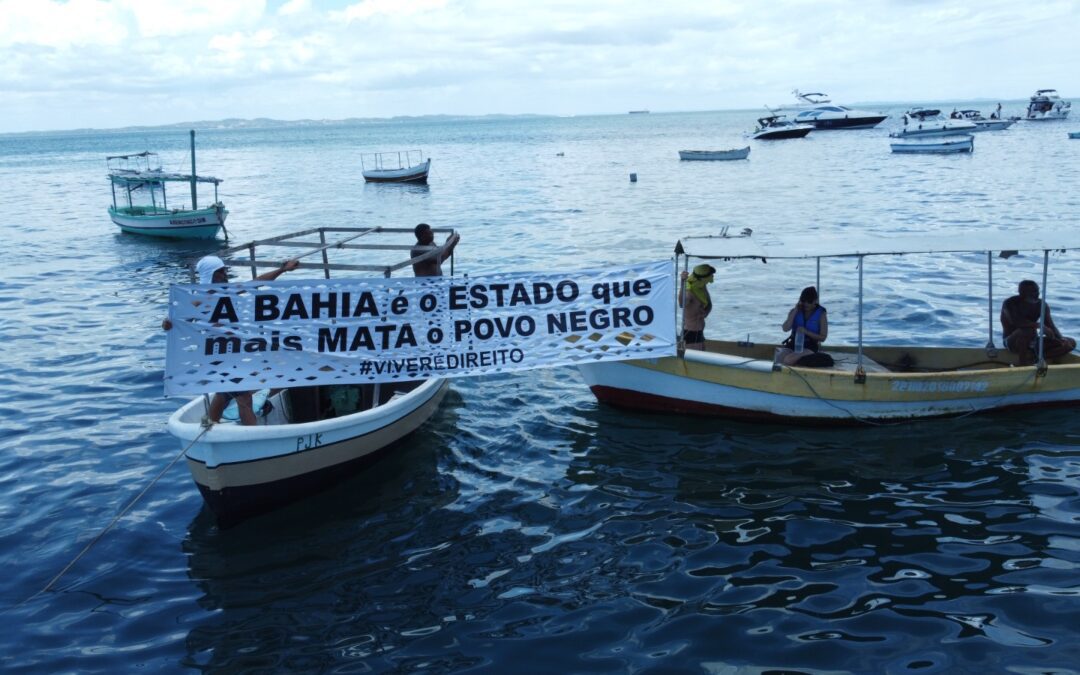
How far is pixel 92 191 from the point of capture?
233 ft

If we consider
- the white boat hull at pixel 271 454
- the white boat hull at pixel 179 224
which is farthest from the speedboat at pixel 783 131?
the white boat hull at pixel 271 454

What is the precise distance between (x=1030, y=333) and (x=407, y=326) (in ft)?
31.4

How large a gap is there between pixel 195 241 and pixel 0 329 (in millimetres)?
18085

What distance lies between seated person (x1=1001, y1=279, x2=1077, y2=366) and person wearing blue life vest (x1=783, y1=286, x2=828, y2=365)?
3.10m

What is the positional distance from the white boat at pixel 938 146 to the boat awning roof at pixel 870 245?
64.4 metres

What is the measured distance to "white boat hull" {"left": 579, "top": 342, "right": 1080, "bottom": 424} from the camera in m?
12.6

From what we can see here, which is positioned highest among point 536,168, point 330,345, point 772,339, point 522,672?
point 536,168

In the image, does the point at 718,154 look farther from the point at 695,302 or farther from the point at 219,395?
the point at 219,395

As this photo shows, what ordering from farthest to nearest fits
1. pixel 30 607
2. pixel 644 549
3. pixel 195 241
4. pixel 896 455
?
1. pixel 195 241
2. pixel 896 455
3. pixel 644 549
4. pixel 30 607

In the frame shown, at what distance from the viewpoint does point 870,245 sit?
497 inches

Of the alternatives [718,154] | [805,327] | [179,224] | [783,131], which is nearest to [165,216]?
[179,224]

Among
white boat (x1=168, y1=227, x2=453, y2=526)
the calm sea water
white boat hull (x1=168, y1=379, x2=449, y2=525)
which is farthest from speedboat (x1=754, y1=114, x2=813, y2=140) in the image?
white boat hull (x1=168, y1=379, x2=449, y2=525)

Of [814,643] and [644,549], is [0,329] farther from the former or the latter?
[814,643]

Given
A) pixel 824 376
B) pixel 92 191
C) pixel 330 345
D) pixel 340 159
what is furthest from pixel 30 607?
pixel 340 159
